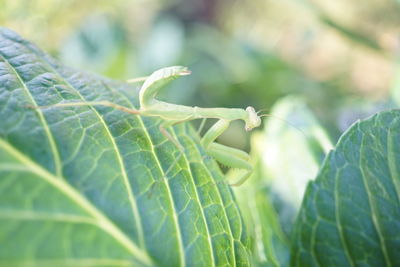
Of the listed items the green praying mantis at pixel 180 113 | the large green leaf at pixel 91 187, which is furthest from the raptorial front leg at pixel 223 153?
the large green leaf at pixel 91 187

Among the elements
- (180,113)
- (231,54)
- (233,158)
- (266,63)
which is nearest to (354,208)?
(233,158)

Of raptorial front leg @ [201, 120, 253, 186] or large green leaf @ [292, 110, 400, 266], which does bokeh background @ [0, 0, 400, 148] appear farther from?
large green leaf @ [292, 110, 400, 266]

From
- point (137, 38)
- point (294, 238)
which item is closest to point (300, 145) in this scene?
point (294, 238)

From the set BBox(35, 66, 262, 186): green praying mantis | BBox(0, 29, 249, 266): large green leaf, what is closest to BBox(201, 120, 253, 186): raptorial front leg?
BBox(35, 66, 262, 186): green praying mantis

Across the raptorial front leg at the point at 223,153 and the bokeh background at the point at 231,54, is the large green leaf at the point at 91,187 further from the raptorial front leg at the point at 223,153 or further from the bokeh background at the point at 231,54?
the bokeh background at the point at 231,54

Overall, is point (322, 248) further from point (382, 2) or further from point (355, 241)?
point (382, 2)

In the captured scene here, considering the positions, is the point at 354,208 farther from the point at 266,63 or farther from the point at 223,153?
the point at 266,63
